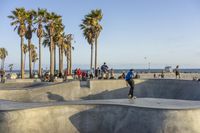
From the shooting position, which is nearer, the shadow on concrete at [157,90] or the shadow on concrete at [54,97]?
the shadow on concrete at [54,97]

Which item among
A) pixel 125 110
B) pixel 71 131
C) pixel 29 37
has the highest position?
pixel 29 37

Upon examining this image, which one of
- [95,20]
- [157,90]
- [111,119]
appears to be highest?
[95,20]

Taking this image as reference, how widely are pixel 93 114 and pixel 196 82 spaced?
11.6 metres

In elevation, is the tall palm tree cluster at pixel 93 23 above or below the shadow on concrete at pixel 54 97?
above

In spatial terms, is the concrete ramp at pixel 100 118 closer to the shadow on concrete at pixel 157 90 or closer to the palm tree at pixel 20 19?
the shadow on concrete at pixel 157 90

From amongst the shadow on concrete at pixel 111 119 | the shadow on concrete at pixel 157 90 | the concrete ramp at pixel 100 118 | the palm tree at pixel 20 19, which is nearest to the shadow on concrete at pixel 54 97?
the shadow on concrete at pixel 157 90

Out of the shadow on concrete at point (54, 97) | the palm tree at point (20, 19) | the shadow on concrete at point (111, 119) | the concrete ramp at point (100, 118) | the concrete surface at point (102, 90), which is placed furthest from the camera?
the palm tree at point (20, 19)

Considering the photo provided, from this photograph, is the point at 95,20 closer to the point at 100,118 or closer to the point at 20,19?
the point at 20,19

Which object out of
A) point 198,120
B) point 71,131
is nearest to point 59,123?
point 71,131

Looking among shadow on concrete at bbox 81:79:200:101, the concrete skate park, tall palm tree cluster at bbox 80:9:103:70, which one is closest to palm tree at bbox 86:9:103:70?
tall palm tree cluster at bbox 80:9:103:70

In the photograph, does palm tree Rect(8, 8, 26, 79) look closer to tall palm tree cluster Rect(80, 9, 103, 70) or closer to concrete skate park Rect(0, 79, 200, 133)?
tall palm tree cluster Rect(80, 9, 103, 70)

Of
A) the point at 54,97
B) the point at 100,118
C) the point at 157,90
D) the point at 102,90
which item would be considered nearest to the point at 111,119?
the point at 100,118

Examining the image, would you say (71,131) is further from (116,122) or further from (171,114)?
(171,114)

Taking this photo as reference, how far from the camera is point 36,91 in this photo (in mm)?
23453
